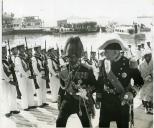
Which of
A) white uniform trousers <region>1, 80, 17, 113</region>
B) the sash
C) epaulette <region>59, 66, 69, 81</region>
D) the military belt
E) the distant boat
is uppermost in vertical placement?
the distant boat

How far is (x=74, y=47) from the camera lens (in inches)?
58.6

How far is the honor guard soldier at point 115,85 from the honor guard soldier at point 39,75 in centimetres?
26

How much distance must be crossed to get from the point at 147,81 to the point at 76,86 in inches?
12.9

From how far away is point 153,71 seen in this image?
143cm

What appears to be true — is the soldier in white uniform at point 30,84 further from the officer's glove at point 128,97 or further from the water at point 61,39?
the officer's glove at point 128,97

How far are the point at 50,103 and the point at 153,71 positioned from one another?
19.8 inches

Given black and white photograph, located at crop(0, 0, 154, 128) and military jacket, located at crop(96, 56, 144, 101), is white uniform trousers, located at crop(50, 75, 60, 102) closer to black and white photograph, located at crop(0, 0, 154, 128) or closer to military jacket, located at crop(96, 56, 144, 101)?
black and white photograph, located at crop(0, 0, 154, 128)

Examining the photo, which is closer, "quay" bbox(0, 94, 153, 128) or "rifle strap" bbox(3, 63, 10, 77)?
"quay" bbox(0, 94, 153, 128)

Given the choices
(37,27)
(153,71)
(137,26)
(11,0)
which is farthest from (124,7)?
(11,0)

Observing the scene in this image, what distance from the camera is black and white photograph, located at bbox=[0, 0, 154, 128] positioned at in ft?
4.72

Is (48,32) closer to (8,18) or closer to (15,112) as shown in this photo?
(8,18)

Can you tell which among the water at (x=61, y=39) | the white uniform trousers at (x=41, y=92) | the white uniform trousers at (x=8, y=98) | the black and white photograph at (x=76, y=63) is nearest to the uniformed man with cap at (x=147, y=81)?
the black and white photograph at (x=76, y=63)

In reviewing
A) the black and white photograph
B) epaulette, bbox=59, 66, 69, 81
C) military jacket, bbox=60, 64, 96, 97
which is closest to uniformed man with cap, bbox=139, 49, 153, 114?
the black and white photograph

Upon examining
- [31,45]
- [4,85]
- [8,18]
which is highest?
[8,18]
